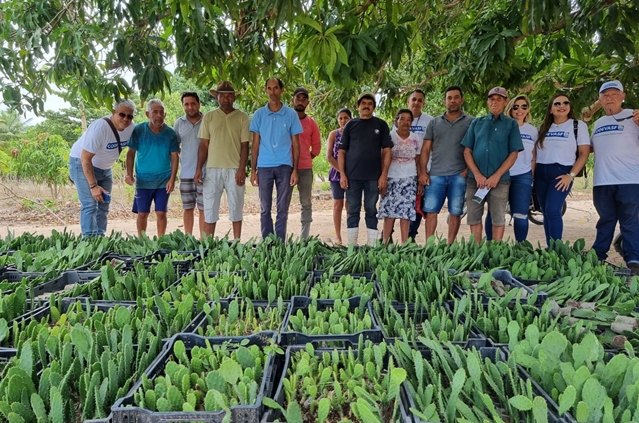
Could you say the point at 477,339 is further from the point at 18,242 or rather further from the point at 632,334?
the point at 18,242

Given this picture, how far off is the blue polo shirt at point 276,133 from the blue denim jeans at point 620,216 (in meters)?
2.62

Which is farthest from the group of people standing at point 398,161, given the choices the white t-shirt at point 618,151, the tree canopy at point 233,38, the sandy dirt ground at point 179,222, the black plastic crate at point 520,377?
the black plastic crate at point 520,377

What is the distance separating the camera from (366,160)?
13.0 feet

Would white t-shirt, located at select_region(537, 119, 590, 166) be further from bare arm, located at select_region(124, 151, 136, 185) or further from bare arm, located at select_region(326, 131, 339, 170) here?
bare arm, located at select_region(124, 151, 136, 185)

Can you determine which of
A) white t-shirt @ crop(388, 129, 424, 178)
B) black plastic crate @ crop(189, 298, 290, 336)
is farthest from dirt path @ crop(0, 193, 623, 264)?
black plastic crate @ crop(189, 298, 290, 336)

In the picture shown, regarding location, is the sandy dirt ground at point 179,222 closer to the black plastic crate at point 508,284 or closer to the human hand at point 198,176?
the human hand at point 198,176

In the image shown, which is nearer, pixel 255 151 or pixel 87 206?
pixel 87 206

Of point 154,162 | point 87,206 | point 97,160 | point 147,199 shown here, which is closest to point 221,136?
point 154,162

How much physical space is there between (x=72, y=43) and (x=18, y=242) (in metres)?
1.32

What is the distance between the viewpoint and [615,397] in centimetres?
103

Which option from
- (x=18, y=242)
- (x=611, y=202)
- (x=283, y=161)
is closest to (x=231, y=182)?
(x=283, y=161)

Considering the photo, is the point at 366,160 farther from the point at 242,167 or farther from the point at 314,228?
the point at 314,228

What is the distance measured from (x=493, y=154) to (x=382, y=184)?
100cm

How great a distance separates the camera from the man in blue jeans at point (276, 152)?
3951 mm
